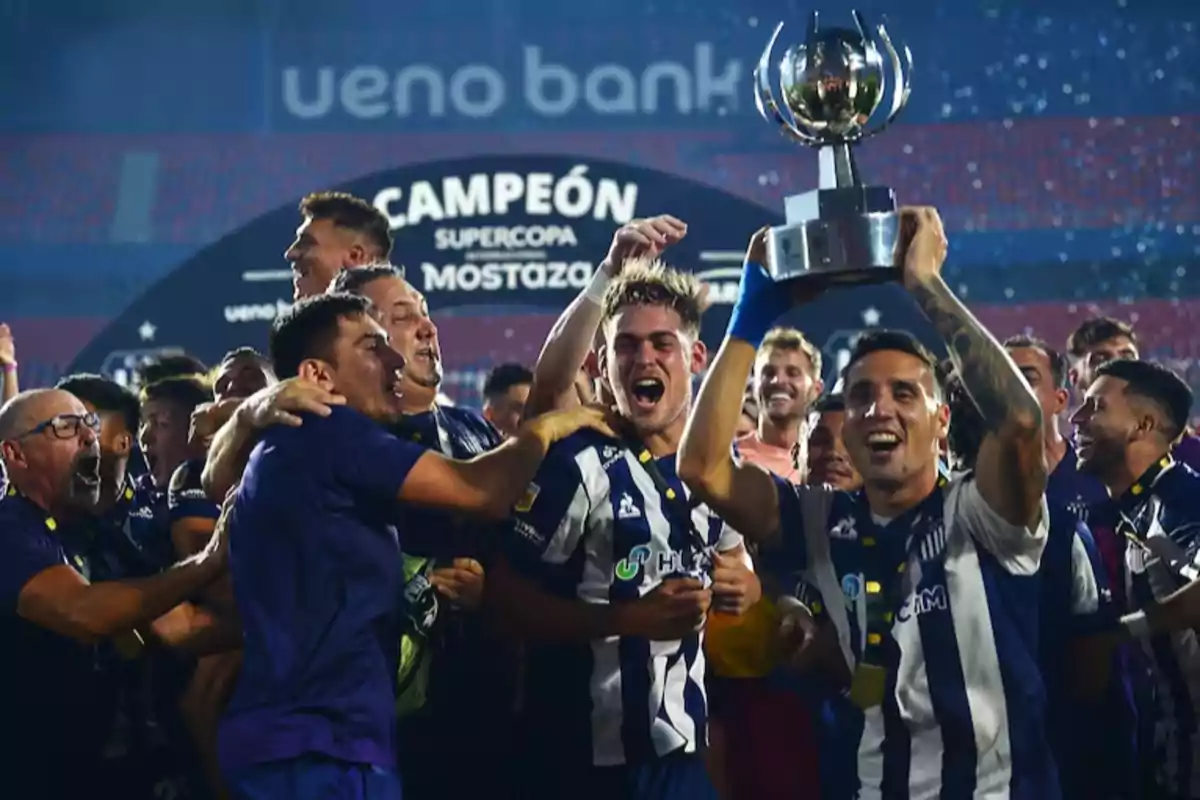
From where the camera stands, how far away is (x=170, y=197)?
1360cm

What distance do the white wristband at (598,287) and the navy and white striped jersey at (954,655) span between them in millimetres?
990

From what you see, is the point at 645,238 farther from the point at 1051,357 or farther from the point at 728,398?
the point at 1051,357

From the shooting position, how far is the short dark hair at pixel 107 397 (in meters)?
4.95

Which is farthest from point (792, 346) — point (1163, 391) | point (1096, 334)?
point (1163, 391)

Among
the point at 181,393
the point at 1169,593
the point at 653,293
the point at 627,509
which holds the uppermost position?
the point at 181,393

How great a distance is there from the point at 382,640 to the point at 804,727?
1192 millimetres

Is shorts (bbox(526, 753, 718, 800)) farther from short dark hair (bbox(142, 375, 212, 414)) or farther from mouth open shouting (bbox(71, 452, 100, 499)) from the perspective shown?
short dark hair (bbox(142, 375, 212, 414))

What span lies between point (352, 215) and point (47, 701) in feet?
5.34

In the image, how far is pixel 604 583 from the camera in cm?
391

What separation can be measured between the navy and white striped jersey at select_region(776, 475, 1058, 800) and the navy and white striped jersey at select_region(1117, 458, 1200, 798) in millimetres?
1267

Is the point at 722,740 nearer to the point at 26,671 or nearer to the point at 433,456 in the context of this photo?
the point at 433,456

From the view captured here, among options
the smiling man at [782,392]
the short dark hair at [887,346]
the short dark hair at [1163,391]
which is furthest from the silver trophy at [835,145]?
the smiling man at [782,392]

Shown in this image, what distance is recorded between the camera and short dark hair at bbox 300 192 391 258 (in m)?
5.25

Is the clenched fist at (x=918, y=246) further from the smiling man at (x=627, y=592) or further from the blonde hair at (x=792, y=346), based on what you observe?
the blonde hair at (x=792, y=346)
